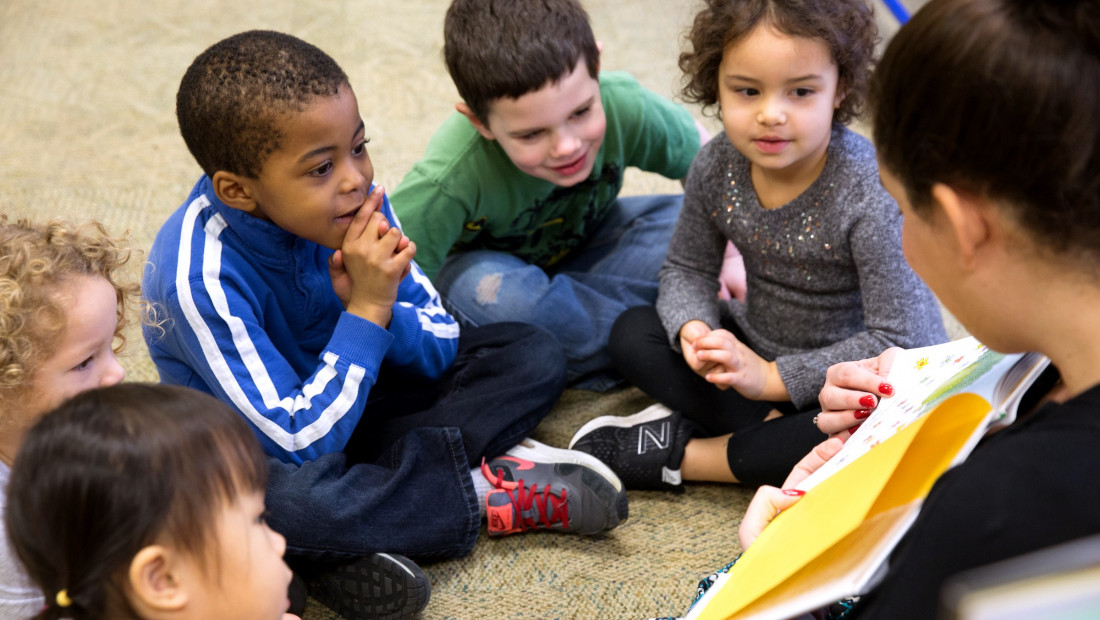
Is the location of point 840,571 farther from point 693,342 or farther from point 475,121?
point 475,121

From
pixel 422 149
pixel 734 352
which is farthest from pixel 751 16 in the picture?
pixel 422 149

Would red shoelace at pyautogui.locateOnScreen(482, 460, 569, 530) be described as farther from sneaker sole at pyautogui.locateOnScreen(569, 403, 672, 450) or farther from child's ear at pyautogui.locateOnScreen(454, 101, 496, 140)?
child's ear at pyautogui.locateOnScreen(454, 101, 496, 140)

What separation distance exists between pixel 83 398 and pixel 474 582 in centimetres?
61

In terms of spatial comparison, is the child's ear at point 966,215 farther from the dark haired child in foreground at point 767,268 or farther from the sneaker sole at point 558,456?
the sneaker sole at point 558,456

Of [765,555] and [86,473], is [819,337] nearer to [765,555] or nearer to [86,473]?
[765,555]

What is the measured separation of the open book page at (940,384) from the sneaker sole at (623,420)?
1.69 ft

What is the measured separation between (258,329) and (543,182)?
53 centimetres

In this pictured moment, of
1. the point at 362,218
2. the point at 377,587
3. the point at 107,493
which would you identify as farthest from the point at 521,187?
the point at 107,493

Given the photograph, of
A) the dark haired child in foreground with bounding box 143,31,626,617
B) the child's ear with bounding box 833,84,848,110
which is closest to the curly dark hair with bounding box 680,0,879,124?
the child's ear with bounding box 833,84,848,110

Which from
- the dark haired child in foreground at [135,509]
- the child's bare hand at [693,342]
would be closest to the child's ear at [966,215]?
the dark haired child in foreground at [135,509]

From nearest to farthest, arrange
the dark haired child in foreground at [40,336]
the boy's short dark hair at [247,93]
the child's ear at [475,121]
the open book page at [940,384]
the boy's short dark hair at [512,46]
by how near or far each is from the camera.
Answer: the open book page at [940,384], the dark haired child in foreground at [40,336], the boy's short dark hair at [247,93], the boy's short dark hair at [512,46], the child's ear at [475,121]

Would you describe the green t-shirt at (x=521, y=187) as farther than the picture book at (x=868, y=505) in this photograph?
Yes

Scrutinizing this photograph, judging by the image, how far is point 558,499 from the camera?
3.84 feet

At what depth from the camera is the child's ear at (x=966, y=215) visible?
0.56 meters
